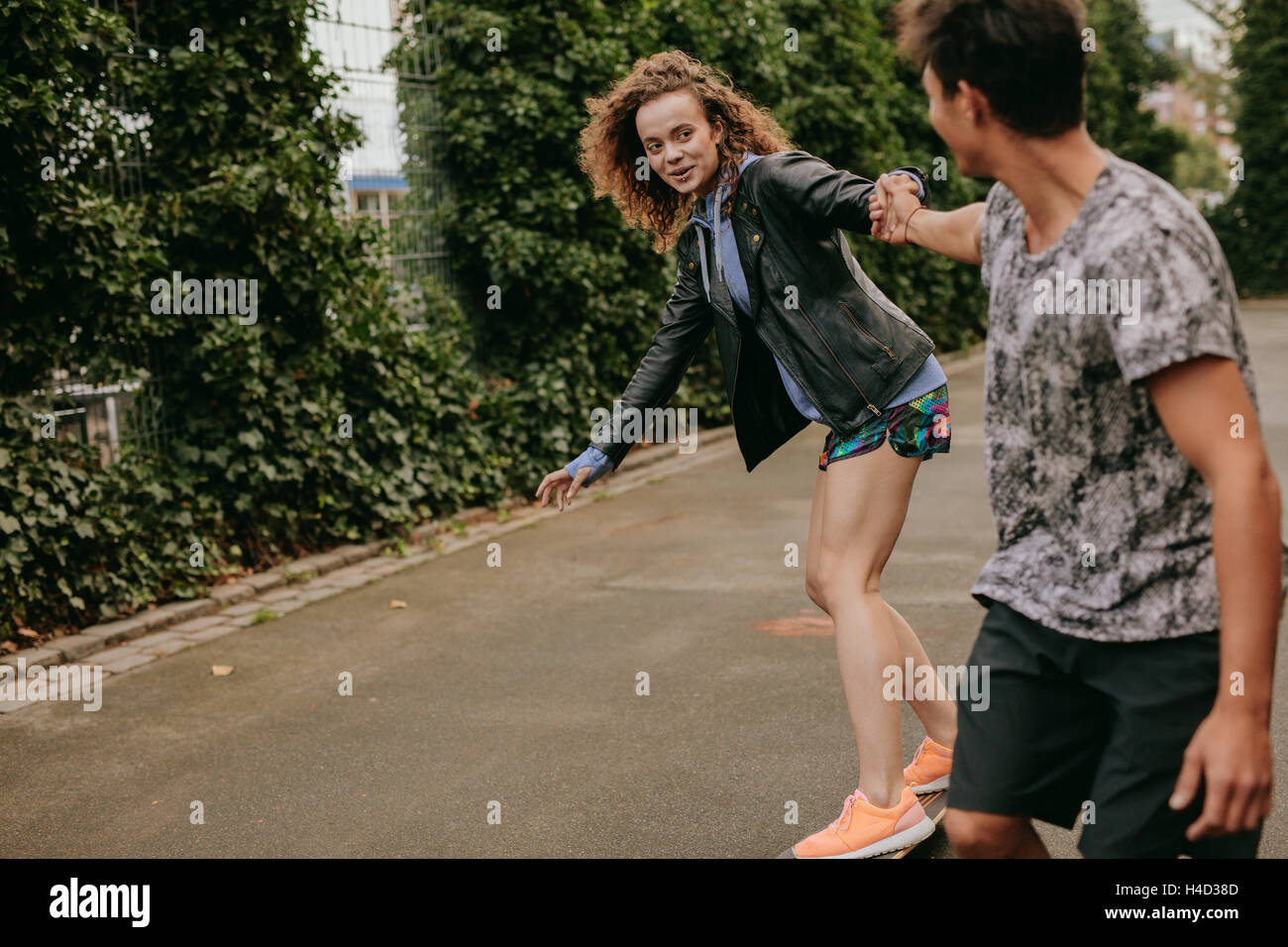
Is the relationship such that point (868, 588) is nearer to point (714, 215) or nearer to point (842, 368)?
point (842, 368)

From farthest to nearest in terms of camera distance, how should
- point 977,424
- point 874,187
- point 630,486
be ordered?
point 977,424 < point 630,486 < point 874,187

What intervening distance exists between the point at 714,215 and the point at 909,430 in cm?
79

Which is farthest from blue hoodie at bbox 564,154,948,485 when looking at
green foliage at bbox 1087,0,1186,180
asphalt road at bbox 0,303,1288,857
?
green foliage at bbox 1087,0,1186,180

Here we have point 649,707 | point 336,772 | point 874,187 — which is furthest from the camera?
point 649,707

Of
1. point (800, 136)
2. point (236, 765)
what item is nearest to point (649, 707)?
point (236, 765)

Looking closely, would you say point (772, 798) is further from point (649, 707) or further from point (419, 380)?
point (419, 380)

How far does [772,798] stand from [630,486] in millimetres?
5978

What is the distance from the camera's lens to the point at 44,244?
6062 mm

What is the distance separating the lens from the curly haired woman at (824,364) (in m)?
3.41

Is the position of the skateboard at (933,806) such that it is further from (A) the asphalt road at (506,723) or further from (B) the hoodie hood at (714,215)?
(B) the hoodie hood at (714,215)

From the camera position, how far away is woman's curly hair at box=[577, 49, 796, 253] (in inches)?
143

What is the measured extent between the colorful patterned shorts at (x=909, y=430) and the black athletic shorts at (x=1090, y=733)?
46.0 inches

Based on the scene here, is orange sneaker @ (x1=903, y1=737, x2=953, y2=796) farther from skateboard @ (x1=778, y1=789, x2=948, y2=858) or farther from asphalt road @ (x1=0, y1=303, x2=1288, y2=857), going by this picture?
asphalt road @ (x1=0, y1=303, x2=1288, y2=857)

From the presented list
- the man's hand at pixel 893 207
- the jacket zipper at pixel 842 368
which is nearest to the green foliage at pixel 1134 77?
the jacket zipper at pixel 842 368
